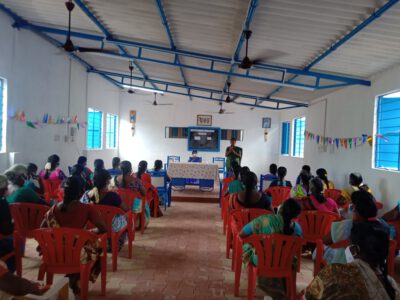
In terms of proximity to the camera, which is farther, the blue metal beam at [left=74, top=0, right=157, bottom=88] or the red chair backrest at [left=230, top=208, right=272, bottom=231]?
the blue metal beam at [left=74, top=0, right=157, bottom=88]

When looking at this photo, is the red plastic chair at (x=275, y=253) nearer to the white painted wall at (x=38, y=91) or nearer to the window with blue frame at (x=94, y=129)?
the white painted wall at (x=38, y=91)

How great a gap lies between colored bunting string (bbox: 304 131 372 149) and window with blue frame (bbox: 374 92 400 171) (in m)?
0.25

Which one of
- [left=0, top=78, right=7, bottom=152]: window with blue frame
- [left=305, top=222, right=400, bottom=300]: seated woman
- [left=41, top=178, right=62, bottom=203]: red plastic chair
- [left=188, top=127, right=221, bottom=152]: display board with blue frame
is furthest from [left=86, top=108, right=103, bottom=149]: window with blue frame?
[left=305, top=222, right=400, bottom=300]: seated woman

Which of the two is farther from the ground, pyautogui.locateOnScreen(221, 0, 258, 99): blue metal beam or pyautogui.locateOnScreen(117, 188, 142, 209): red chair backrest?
pyautogui.locateOnScreen(221, 0, 258, 99): blue metal beam

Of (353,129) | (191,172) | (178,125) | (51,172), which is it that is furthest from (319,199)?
(178,125)

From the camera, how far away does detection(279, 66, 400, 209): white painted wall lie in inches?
188

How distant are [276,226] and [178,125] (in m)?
9.49

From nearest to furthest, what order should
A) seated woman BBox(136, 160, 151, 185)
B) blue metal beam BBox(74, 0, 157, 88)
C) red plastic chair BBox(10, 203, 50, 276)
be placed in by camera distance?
red plastic chair BBox(10, 203, 50, 276) < blue metal beam BBox(74, 0, 157, 88) < seated woman BBox(136, 160, 151, 185)

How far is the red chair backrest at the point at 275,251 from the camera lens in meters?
2.26

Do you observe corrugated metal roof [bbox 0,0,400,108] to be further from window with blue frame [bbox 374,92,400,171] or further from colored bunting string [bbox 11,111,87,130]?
colored bunting string [bbox 11,111,87,130]

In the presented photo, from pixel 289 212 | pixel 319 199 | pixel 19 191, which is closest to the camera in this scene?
pixel 289 212

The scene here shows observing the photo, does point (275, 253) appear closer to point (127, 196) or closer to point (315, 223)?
point (315, 223)

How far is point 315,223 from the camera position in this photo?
3.20m

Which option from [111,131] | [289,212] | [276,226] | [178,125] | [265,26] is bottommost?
[276,226]
